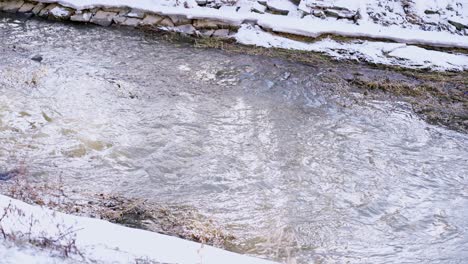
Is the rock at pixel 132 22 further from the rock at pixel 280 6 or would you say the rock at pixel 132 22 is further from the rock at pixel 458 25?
the rock at pixel 458 25

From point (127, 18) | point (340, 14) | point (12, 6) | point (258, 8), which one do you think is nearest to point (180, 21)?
point (127, 18)

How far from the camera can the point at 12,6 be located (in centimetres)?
1246

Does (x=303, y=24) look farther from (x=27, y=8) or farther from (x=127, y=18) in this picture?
(x=27, y=8)

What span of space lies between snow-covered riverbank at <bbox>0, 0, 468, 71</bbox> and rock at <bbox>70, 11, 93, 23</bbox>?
22 mm

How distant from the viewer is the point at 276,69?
394 inches

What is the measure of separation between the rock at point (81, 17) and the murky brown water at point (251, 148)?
1793mm

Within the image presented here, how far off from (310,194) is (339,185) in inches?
17.7

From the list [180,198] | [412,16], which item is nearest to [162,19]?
[412,16]

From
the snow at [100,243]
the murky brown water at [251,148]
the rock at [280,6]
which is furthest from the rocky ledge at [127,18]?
the snow at [100,243]

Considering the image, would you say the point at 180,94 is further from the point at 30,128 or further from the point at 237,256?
the point at 237,256

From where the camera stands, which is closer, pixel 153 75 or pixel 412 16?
pixel 153 75

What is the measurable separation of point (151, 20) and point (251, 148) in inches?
233

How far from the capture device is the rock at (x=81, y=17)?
11867mm

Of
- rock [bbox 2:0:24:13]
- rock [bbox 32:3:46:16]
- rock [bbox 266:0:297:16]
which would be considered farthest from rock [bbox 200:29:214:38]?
rock [bbox 2:0:24:13]
